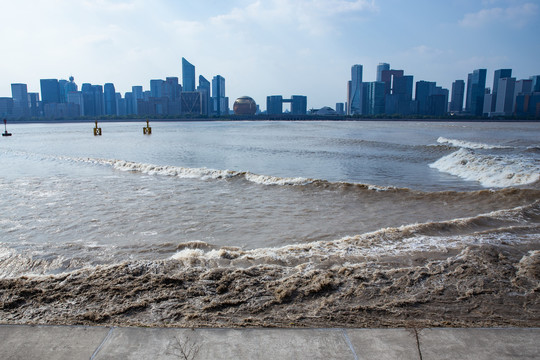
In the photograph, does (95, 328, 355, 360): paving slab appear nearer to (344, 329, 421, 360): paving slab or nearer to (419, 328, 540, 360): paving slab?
(344, 329, 421, 360): paving slab

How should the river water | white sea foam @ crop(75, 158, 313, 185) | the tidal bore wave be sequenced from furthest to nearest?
white sea foam @ crop(75, 158, 313, 185), the river water, the tidal bore wave

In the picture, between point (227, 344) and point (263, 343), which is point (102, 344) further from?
point (263, 343)

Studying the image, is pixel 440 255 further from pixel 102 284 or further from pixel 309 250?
pixel 102 284

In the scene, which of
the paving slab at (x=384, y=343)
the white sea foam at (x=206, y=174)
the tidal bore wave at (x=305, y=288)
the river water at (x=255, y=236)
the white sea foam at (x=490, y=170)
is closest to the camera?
the paving slab at (x=384, y=343)

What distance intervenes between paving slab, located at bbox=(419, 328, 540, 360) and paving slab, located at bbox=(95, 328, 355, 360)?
2.46 ft

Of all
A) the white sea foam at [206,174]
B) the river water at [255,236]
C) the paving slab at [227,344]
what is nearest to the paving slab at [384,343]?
the paving slab at [227,344]

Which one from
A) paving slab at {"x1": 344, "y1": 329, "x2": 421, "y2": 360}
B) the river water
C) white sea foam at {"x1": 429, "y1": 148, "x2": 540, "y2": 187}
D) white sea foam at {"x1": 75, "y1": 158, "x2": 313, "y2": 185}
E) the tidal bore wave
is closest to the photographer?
paving slab at {"x1": 344, "y1": 329, "x2": 421, "y2": 360}

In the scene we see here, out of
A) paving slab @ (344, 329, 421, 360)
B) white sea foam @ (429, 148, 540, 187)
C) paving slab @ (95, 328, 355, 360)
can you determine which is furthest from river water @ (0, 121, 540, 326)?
paving slab @ (344, 329, 421, 360)

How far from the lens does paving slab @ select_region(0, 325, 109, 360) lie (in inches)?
123

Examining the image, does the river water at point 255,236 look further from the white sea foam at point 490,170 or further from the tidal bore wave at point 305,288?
the white sea foam at point 490,170

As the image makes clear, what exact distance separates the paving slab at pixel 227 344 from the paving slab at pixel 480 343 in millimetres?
751

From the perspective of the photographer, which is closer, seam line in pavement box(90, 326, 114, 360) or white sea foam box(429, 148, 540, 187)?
seam line in pavement box(90, 326, 114, 360)

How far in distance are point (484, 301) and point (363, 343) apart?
89.8 inches

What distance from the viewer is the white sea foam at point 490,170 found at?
15555mm
